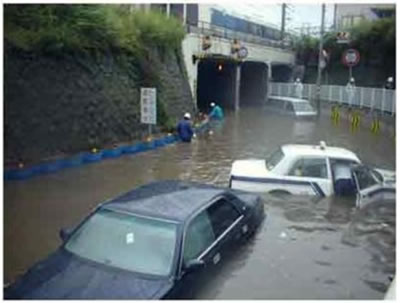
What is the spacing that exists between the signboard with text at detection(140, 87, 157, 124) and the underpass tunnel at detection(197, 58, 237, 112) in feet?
49.8

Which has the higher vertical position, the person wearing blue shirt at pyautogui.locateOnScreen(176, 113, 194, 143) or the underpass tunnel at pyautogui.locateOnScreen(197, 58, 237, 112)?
the underpass tunnel at pyautogui.locateOnScreen(197, 58, 237, 112)

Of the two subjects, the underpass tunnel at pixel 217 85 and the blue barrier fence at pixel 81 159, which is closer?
the blue barrier fence at pixel 81 159

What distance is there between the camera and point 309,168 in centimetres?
766

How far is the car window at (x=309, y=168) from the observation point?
300 inches

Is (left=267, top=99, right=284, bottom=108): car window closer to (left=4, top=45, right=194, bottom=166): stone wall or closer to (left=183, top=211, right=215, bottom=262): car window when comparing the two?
(left=4, top=45, right=194, bottom=166): stone wall

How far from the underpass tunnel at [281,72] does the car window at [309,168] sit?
25101 mm

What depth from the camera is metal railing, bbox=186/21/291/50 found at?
21895mm

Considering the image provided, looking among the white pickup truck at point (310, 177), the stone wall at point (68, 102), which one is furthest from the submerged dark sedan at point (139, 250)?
the stone wall at point (68, 102)

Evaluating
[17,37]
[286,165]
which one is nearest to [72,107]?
[17,37]

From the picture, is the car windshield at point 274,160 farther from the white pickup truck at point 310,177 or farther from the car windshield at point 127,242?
the car windshield at point 127,242

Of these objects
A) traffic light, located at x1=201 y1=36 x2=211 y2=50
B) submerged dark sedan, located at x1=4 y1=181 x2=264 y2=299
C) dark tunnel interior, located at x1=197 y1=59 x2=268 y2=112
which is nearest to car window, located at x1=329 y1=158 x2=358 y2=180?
submerged dark sedan, located at x1=4 y1=181 x2=264 y2=299

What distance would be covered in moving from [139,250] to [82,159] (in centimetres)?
662

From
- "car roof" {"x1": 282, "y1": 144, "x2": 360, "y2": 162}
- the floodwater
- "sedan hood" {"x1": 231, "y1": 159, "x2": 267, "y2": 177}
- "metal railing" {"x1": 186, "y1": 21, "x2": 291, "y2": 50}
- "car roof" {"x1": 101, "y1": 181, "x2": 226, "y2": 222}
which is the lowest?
the floodwater

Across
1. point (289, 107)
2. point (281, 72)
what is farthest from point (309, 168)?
point (281, 72)
